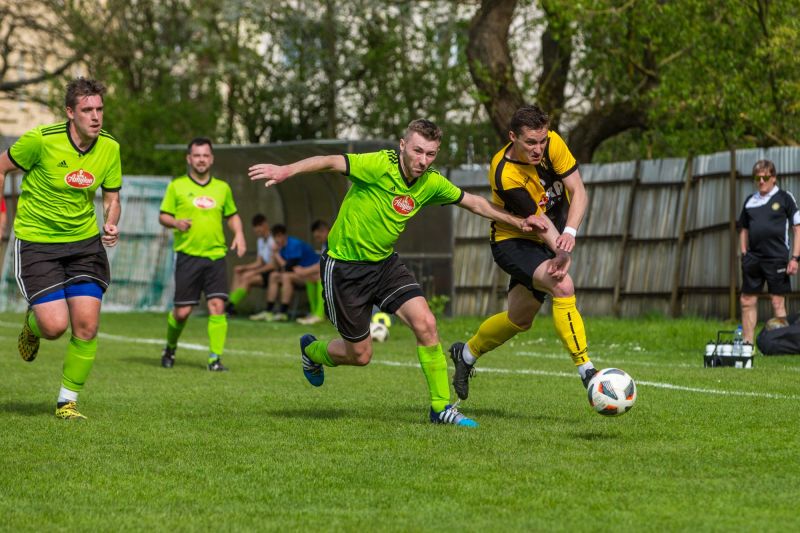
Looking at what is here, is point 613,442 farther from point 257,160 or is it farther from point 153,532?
point 257,160

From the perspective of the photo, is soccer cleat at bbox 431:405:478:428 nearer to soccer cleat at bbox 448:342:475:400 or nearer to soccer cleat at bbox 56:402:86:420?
soccer cleat at bbox 448:342:475:400

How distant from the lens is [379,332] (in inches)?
699

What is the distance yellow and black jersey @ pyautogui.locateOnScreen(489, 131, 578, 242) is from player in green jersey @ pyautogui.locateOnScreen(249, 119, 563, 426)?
17cm

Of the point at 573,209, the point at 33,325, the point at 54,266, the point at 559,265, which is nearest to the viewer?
the point at 559,265

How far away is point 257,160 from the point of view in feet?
74.6

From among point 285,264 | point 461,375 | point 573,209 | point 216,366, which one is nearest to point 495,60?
point 285,264

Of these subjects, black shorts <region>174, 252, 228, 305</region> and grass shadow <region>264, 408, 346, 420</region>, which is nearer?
grass shadow <region>264, 408, 346, 420</region>

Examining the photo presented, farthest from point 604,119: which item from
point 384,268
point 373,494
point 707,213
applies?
point 373,494

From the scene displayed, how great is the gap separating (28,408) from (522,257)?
3.67 metres

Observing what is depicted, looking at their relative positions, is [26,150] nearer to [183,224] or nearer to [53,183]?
[53,183]

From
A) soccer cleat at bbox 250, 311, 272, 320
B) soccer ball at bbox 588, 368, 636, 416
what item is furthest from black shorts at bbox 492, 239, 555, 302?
soccer cleat at bbox 250, 311, 272, 320

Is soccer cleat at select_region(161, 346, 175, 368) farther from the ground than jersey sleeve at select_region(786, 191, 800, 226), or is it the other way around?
jersey sleeve at select_region(786, 191, 800, 226)

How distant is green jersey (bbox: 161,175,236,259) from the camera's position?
13.4 metres

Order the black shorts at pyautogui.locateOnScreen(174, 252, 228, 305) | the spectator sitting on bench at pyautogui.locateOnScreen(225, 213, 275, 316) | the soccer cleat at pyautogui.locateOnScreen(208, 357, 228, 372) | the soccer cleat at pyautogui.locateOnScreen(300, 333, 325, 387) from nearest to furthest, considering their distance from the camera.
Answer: the soccer cleat at pyautogui.locateOnScreen(300, 333, 325, 387) → the soccer cleat at pyautogui.locateOnScreen(208, 357, 228, 372) → the black shorts at pyautogui.locateOnScreen(174, 252, 228, 305) → the spectator sitting on bench at pyautogui.locateOnScreen(225, 213, 275, 316)
